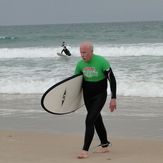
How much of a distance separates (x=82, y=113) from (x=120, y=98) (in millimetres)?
2202

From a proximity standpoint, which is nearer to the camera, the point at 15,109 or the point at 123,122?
the point at 123,122

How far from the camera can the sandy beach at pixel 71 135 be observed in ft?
18.2

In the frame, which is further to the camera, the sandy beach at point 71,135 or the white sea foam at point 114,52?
the white sea foam at point 114,52

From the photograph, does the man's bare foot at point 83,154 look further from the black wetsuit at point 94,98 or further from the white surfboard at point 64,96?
the white surfboard at point 64,96

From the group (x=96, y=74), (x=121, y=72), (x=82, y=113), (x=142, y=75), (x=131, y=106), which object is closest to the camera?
(x=96, y=74)

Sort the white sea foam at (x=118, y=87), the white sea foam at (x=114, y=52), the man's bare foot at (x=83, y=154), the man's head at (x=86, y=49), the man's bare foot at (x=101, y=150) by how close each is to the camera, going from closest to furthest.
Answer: the man's head at (x=86, y=49) → the man's bare foot at (x=83, y=154) → the man's bare foot at (x=101, y=150) → the white sea foam at (x=118, y=87) → the white sea foam at (x=114, y=52)

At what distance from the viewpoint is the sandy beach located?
5547 millimetres

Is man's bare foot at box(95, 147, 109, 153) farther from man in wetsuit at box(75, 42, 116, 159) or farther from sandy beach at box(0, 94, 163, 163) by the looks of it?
man in wetsuit at box(75, 42, 116, 159)

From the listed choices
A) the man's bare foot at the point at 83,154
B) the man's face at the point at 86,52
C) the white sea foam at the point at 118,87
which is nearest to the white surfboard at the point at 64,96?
the man's face at the point at 86,52

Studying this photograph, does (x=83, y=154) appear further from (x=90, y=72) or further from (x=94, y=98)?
(x=90, y=72)

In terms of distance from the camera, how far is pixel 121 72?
1526 cm

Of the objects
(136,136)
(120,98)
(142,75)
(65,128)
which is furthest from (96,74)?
(142,75)

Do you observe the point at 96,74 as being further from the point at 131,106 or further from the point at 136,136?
the point at 131,106

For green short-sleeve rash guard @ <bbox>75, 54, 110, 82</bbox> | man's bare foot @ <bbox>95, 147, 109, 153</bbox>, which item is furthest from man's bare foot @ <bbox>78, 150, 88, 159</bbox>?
green short-sleeve rash guard @ <bbox>75, 54, 110, 82</bbox>
